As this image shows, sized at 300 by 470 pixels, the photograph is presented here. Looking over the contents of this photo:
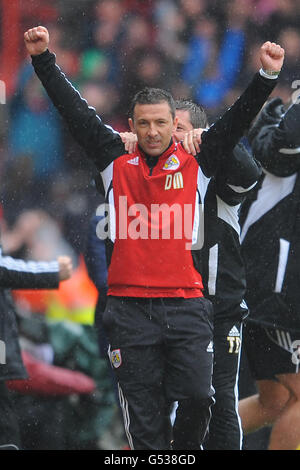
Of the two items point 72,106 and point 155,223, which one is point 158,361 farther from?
point 72,106

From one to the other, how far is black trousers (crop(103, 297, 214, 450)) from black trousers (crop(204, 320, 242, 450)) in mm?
540

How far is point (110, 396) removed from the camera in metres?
7.05

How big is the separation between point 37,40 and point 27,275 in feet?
5.43

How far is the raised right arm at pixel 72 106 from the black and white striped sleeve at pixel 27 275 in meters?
1.26

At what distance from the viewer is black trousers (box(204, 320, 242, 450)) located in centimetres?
520

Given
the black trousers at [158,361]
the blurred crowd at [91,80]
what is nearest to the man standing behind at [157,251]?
the black trousers at [158,361]

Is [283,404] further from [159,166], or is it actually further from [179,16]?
[179,16]

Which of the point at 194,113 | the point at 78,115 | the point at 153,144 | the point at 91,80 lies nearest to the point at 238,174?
the point at 153,144

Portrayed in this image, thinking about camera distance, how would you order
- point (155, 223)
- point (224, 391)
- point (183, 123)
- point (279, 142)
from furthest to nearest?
point (279, 142), point (183, 123), point (224, 391), point (155, 223)

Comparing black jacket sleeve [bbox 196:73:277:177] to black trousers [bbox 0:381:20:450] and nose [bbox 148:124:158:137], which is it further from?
black trousers [bbox 0:381:20:450]

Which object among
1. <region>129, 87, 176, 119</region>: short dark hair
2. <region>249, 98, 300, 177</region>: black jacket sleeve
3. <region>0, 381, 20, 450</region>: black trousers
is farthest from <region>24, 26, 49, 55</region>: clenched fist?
<region>0, 381, 20, 450</region>: black trousers

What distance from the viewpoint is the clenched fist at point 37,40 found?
4.79 metres

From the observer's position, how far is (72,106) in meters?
4.82

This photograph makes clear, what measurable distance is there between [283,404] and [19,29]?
3.88m
